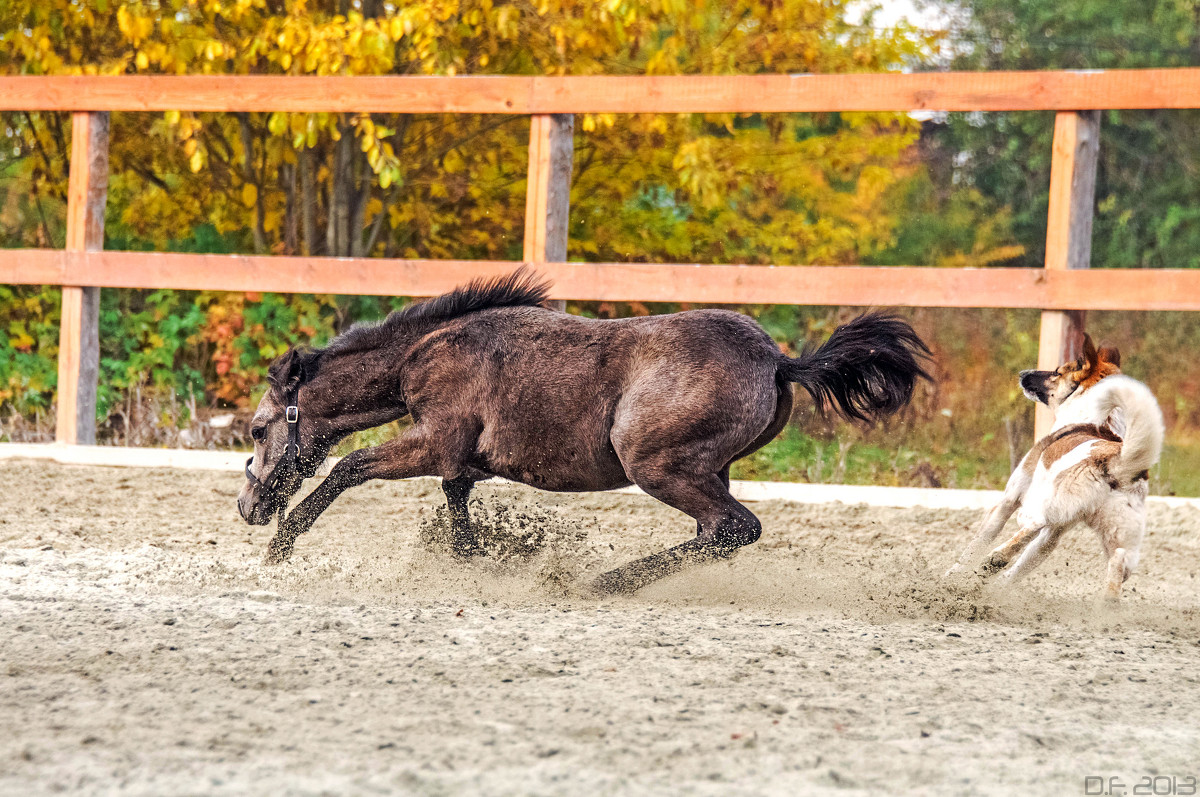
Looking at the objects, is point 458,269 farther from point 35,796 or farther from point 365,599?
point 35,796

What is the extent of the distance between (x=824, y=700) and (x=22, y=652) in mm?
1919

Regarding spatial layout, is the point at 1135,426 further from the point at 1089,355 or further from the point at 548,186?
the point at 548,186

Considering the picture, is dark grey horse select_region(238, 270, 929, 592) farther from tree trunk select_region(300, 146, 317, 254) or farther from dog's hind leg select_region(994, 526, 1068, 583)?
tree trunk select_region(300, 146, 317, 254)

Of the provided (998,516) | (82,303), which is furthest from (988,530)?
(82,303)

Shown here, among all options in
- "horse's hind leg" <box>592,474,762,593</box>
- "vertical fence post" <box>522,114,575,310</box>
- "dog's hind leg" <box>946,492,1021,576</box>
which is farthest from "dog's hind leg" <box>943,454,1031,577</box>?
"vertical fence post" <box>522,114,575,310</box>

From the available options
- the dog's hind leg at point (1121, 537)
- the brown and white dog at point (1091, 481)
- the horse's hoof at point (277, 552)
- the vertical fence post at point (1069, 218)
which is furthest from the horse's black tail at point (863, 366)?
the horse's hoof at point (277, 552)

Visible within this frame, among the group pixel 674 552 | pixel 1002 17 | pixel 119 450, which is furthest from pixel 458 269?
pixel 1002 17

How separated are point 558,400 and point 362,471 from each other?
761 mm

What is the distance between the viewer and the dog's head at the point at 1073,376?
4.45 meters

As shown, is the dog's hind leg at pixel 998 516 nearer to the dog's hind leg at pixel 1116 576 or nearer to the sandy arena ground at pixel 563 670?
the sandy arena ground at pixel 563 670

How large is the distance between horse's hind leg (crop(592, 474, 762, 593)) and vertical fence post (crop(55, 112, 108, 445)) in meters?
3.80

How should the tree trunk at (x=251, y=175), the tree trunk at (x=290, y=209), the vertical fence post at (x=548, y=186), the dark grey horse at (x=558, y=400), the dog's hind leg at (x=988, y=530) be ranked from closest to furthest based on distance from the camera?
the dark grey horse at (x=558, y=400) → the dog's hind leg at (x=988, y=530) → the vertical fence post at (x=548, y=186) → the tree trunk at (x=251, y=175) → the tree trunk at (x=290, y=209)

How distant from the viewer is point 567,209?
6.01 metres

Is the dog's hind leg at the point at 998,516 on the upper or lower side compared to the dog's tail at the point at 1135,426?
lower
